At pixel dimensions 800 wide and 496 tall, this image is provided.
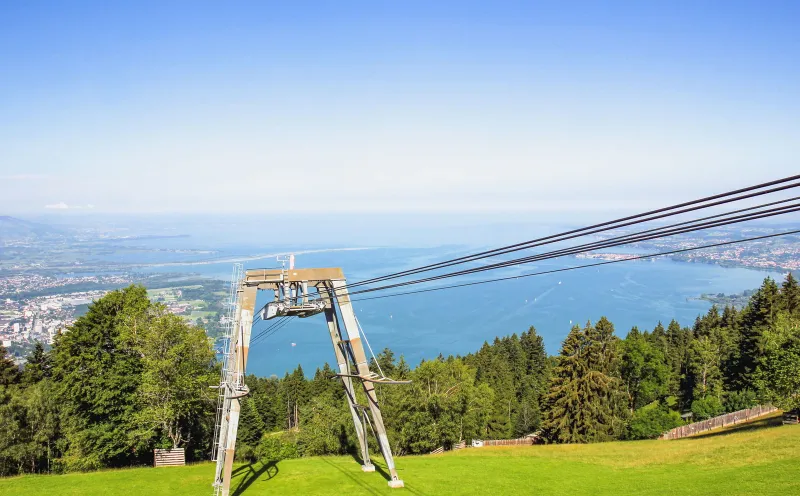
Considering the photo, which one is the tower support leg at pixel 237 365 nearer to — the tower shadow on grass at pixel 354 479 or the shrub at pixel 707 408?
the tower shadow on grass at pixel 354 479

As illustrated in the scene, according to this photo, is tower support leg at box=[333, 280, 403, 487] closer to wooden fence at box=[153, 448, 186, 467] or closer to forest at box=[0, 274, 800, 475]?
forest at box=[0, 274, 800, 475]

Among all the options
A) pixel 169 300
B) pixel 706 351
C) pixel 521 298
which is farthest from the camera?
pixel 521 298

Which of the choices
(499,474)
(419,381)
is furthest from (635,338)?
(499,474)

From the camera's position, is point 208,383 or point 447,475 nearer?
point 447,475

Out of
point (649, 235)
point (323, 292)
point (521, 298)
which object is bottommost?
point (521, 298)

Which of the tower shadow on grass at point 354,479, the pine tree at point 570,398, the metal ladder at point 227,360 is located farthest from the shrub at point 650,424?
the metal ladder at point 227,360

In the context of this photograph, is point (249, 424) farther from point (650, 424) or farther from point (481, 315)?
point (481, 315)

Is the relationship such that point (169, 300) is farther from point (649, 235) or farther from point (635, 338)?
point (649, 235)

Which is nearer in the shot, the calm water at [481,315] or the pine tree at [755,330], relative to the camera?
the pine tree at [755,330]
